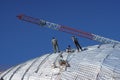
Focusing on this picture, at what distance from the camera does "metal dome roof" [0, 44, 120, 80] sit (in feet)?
81.5

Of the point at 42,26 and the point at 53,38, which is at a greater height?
the point at 42,26

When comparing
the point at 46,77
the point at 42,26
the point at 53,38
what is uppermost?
the point at 42,26

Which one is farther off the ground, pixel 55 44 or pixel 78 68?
pixel 55 44

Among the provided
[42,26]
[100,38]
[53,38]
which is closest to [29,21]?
[42,26]

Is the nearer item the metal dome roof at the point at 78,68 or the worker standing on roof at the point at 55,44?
the metal dome roof at the point at 78,68

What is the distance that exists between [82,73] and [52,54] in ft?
23.2

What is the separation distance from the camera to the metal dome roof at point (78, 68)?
2483 centimetres

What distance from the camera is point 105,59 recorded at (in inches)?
1064

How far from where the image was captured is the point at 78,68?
25.8 metres

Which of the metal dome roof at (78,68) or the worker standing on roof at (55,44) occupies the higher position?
the worker standing on roof at (55,44)

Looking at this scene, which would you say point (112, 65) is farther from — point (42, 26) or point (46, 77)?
point (42, 26)

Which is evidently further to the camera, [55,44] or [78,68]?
[55,44]

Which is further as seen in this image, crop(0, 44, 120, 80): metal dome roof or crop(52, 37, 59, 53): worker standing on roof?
crop(52, 37, 59, 53): worker standing on roof

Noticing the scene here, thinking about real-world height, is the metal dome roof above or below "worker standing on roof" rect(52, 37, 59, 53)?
below
